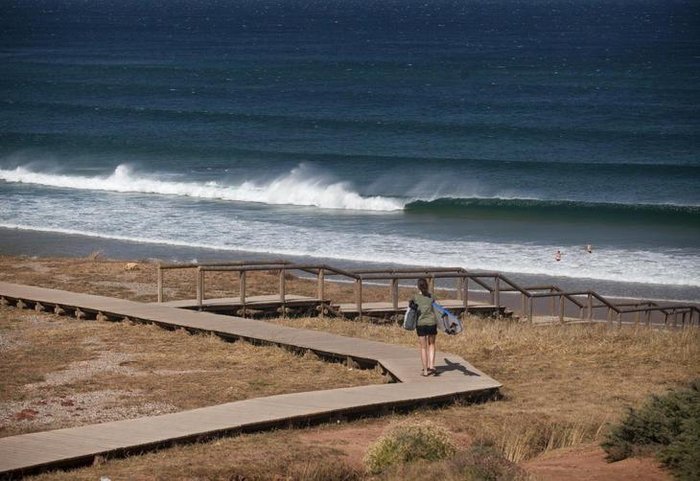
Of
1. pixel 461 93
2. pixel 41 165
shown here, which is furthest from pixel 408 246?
pixel 461 93

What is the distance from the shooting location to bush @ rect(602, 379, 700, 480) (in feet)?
44.6

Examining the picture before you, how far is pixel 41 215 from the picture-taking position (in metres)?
46.8

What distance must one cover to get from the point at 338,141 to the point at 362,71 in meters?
33.7

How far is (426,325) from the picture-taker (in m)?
18.8

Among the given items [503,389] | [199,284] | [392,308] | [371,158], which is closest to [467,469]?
[503,389]

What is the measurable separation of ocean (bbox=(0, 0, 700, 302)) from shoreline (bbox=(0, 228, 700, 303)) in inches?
5.4

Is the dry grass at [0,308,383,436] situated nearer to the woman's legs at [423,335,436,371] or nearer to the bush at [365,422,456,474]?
the woman's legs at [423,335,436,371]

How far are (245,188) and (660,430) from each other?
135 ft

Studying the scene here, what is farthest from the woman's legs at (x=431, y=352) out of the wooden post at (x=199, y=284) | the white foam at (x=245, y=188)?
the white foam at (x=245, y=188)

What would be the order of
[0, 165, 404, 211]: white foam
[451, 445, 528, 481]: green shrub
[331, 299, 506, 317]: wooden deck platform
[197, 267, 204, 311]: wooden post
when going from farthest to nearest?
[0, 165, 404, 211]: white foam < [331, 299, 506, 317]: wooden deck platform < [197, 267, 204, 311]: wooden post < [451, 445, 528, 481]: green shrub

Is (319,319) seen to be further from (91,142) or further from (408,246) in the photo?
(91,142)

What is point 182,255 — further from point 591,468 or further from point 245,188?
point 591,468

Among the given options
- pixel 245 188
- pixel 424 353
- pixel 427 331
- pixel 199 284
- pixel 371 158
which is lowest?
pixel 424 353

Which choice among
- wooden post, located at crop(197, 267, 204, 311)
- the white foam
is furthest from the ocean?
wooden post, located at crop(197, 267, 204, 311)
